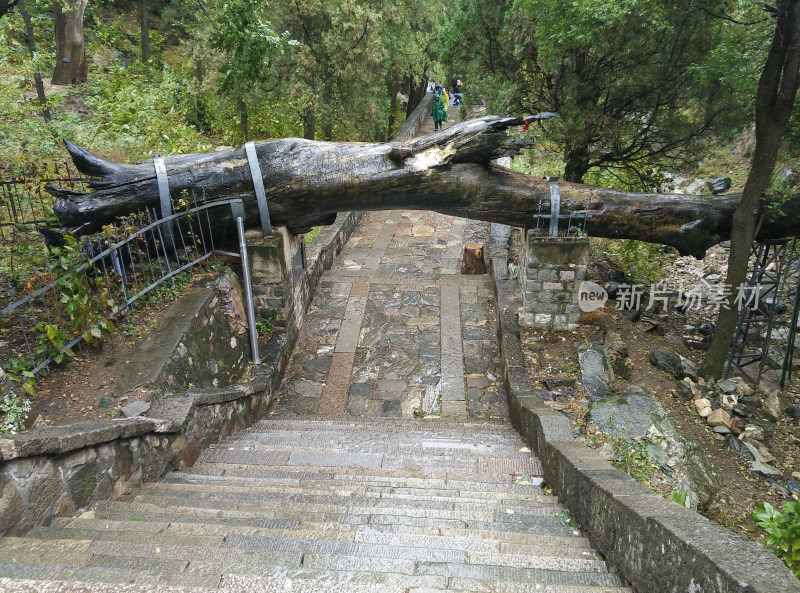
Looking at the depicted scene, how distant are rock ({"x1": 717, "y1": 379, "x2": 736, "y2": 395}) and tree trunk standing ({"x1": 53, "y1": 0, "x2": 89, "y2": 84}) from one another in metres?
15.1

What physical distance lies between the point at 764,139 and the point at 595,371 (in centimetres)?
323

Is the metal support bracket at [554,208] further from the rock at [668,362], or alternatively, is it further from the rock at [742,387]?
the rock at [742,387]

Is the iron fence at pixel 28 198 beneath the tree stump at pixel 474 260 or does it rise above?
above

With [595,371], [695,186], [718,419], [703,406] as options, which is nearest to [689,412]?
[703,406]

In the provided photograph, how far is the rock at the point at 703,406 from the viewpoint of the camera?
676 centimetres

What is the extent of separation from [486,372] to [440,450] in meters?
2.55

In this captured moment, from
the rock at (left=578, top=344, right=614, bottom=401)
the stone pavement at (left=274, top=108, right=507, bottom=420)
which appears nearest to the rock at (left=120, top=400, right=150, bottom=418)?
the stone pavement at (left=274, top=108, right=507, bottom=420)

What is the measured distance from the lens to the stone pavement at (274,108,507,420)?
6.76m

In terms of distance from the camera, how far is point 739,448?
6.37 m

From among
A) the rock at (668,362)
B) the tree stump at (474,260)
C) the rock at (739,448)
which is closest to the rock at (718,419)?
the rock at (739,448)

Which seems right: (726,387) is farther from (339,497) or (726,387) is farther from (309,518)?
(309,518)

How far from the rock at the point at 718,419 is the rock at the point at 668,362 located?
0.76 m

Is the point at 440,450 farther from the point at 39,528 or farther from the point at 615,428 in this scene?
the point at 39,528

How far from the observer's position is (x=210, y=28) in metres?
10.8
